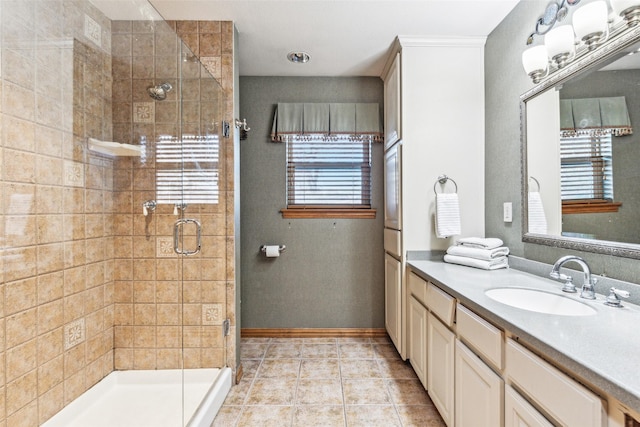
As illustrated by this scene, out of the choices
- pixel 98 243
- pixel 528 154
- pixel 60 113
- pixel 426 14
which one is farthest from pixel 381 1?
pixel 98 243

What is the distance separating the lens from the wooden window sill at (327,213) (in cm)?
278

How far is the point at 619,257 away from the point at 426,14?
170cm

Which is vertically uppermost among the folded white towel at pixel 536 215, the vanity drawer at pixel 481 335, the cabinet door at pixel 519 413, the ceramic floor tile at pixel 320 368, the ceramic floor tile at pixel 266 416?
the folded white towel at pixel 536 215

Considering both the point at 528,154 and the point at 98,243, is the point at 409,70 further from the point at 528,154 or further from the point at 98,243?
the point at 98,243

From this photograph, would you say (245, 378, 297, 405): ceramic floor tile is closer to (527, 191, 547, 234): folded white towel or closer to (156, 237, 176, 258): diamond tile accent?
(156, 237, 176, 258): diamond tile accent

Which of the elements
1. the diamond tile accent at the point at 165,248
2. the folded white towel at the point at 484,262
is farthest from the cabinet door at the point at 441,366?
the diamond tile accent at the point at 165,248

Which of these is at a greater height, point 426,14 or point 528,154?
point 426,14

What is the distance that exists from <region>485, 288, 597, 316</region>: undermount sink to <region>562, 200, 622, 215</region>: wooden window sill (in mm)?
414

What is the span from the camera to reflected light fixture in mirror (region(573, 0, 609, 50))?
1.20 meters

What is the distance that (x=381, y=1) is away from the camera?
181 centimetres

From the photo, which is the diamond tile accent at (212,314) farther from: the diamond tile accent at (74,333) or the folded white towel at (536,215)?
the folded white towel at (536,215)

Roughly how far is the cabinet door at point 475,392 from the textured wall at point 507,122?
2.45 feet

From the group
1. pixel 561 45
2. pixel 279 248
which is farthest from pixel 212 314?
pixel 561 45

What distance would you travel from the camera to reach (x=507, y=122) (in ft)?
6.32
